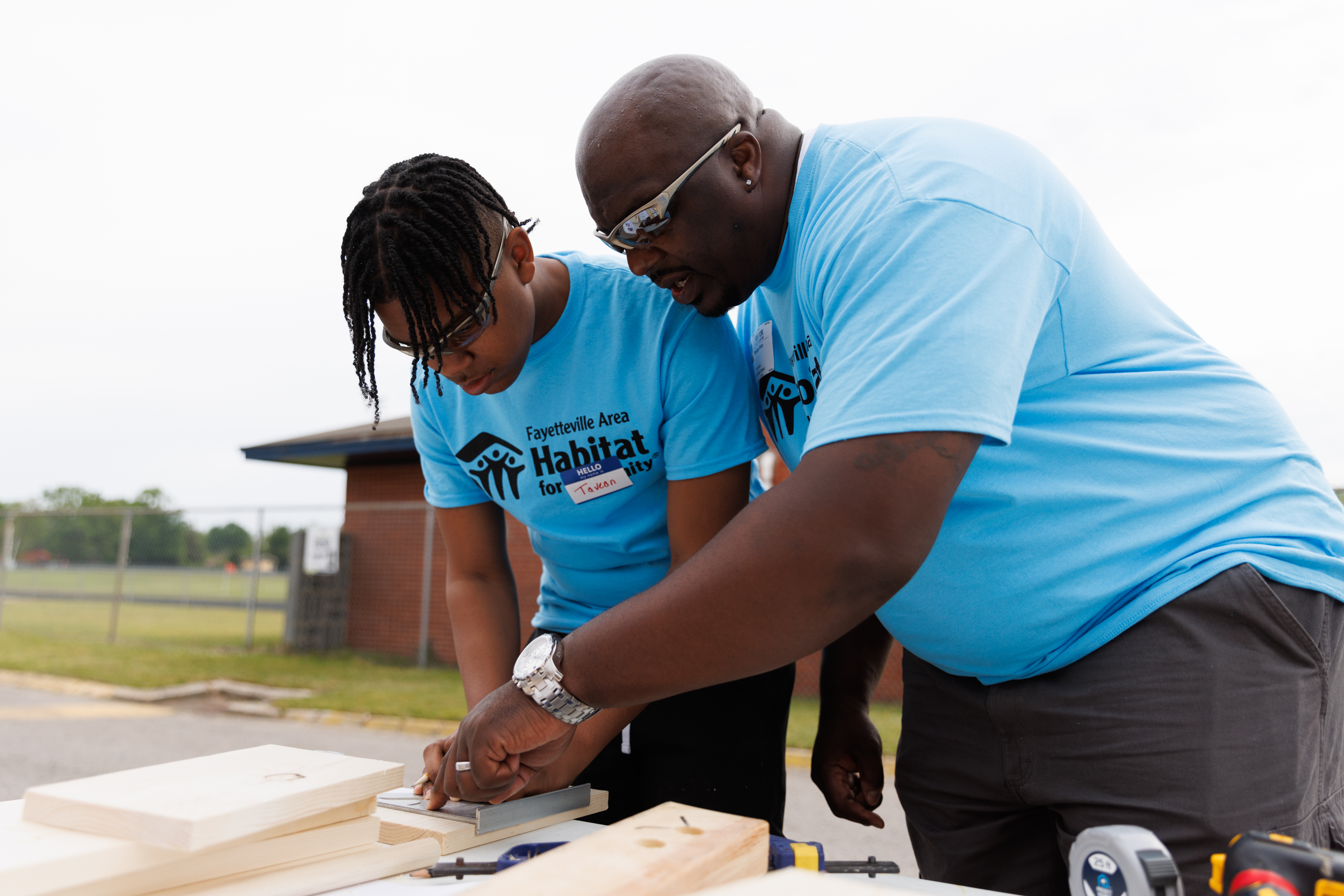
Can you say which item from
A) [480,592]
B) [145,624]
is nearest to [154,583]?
[145,624]

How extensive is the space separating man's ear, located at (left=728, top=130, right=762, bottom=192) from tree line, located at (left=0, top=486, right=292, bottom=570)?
1380 centimetres

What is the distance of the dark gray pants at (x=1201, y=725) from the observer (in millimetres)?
1250

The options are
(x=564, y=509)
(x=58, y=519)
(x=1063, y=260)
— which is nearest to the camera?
(x=1063, y=260)

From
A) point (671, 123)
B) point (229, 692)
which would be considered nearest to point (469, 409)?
point (671, 123)

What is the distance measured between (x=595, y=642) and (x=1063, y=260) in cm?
83

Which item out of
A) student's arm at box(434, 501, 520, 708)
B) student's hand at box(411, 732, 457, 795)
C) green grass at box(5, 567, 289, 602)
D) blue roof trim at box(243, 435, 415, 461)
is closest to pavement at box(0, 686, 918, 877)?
student's arm at box(434, 501, 520, 708)

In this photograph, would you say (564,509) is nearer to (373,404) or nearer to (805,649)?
(373,404)

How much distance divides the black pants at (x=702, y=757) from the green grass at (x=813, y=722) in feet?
13.9

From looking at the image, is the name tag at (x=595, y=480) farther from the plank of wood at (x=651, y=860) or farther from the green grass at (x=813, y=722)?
the green grass at (x=813, y=722)

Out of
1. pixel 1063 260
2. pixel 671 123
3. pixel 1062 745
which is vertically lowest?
pixel 1062 745

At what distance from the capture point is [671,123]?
57.4 inches

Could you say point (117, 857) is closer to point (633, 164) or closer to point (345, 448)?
point (633, 164)

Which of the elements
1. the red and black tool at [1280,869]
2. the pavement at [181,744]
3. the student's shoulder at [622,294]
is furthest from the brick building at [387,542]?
the red and black tool at [1280,869]

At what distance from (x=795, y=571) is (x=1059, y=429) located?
564mm
